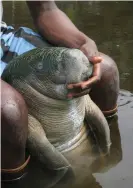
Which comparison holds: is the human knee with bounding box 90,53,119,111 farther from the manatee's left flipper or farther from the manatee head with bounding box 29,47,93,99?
the manatee head with bounding box 29,47,93,99

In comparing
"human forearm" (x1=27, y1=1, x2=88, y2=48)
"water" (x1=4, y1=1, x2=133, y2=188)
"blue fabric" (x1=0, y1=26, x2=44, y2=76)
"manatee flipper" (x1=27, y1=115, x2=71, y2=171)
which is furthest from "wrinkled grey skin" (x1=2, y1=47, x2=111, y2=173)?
"human forearm" (x1=27, y1=1, x2=88, y2=48)

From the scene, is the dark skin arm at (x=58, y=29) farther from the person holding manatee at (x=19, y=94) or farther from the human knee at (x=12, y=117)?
the human knee at (x=12, y=117)

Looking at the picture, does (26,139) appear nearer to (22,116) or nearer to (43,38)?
(22,116)

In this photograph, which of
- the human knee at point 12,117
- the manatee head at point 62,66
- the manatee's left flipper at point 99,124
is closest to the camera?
the human knee at point 12,117

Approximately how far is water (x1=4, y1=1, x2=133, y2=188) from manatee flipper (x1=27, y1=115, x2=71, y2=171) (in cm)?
7

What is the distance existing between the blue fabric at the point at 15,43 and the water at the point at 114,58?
25.8 inches

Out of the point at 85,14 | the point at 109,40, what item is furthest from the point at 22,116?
the point at 85,14

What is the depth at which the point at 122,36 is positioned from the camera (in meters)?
4.30

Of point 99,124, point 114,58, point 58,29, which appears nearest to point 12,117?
point 99,124

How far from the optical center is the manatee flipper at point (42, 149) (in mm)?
2139

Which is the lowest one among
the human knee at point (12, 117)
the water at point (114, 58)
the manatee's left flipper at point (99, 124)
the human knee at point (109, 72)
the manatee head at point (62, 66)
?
the water at point (114, 58)

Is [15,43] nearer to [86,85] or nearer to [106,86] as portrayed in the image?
[106,86]

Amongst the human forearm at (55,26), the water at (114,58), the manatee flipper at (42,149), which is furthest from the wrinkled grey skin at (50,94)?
the human forearm at (55,26)

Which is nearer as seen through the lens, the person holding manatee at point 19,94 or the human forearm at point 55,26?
the person holding manatee at point 19,94
